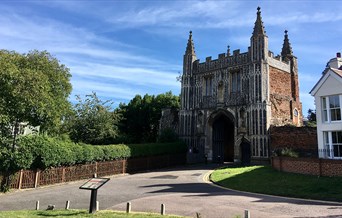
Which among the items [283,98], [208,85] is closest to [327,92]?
[283,98]

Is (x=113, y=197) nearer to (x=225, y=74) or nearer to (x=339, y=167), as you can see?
(x=339, y=167)

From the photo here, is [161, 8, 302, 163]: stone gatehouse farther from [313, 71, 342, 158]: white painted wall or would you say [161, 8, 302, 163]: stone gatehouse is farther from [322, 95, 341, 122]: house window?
[322, 95, 341, 122]: house window

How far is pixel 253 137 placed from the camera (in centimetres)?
3025

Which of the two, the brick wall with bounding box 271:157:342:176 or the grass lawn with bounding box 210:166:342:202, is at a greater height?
the brick wall with bounding box 271:157:342:176

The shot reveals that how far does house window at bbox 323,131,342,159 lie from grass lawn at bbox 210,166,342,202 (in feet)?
12.3

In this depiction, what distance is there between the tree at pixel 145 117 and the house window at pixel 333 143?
29216 millimetres

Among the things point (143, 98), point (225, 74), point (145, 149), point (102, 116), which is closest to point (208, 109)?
point (225, 74)

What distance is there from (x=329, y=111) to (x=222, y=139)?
1626cm

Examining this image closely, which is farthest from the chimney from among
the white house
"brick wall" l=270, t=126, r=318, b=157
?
"brick wall" l=270, t=126, r=318, b=157

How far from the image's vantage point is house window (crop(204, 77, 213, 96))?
3584 centimetres

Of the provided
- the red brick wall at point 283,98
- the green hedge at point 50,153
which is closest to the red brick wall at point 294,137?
the red brick wall at point 283,98

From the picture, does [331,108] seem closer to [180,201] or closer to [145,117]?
[180,201]

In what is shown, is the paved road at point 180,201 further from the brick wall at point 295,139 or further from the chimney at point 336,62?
the chimney at point 336,62

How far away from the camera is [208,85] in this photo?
119 ft
